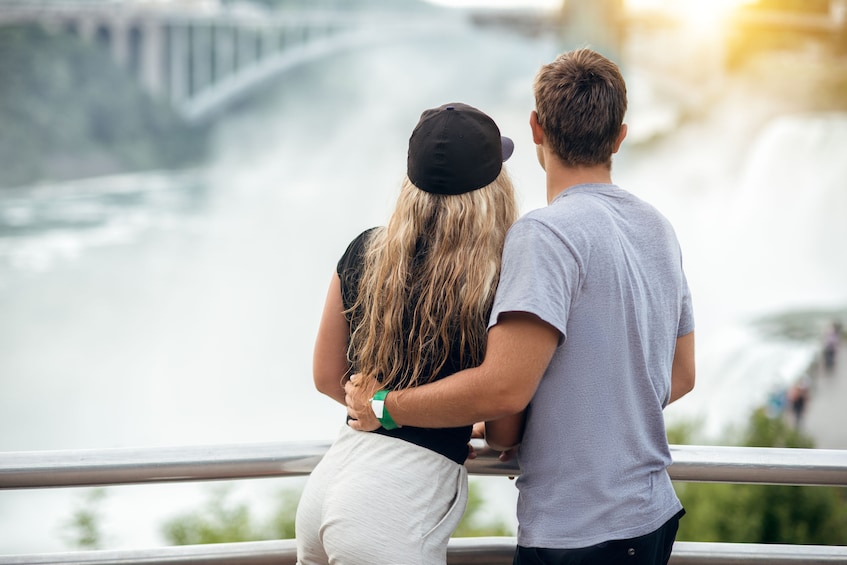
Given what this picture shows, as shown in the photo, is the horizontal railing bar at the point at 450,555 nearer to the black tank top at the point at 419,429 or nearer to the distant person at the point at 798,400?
the black tank top at the point at 419,429

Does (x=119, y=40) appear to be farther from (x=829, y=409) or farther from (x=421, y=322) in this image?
(x=421, y=322)

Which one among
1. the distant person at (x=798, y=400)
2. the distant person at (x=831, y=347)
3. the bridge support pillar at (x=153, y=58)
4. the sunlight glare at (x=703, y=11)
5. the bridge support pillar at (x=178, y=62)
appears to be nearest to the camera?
the distant person at (x=798, y=400)

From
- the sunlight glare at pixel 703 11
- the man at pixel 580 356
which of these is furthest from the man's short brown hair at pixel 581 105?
the sunlight glare at pixel 703 11

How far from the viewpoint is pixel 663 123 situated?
1453cm

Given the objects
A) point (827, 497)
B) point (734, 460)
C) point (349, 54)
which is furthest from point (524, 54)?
point (734, 460)

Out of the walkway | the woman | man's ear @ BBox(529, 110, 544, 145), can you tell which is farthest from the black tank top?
the walkway

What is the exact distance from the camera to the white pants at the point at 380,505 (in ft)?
2.91

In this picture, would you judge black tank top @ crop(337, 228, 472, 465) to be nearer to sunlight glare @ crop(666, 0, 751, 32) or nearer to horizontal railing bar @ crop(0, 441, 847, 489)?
horizontal railing bar @ crop(0, 441, 847, 489)

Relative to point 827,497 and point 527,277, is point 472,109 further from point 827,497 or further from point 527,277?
point 827,497

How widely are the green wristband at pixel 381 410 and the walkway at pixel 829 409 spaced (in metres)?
7.99

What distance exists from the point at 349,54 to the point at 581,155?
17746mm

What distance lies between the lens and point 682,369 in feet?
3.43

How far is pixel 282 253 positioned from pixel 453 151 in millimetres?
18902

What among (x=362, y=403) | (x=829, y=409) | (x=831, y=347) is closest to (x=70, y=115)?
(x=831, y=347)
